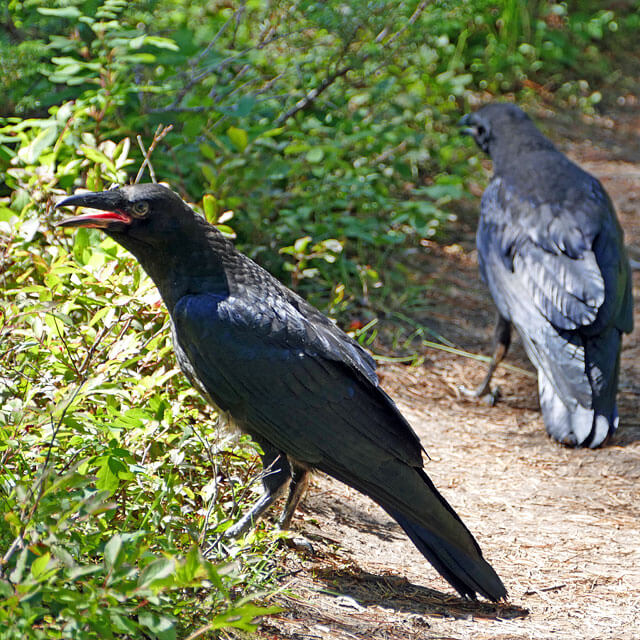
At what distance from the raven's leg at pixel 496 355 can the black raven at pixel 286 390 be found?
202 centimetres

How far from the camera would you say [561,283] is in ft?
15.1

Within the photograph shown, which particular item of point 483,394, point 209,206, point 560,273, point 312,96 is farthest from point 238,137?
point 483,394

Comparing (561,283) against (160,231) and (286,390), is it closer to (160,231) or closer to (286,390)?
(286,390)

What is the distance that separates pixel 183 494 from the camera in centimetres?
312

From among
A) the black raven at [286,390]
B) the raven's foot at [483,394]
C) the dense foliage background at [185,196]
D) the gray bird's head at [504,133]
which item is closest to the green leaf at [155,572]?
the dense foliage background at [185,196]

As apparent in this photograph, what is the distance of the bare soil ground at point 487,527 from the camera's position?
9.83 feet

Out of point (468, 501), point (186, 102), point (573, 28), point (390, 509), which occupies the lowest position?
point (468, 501)

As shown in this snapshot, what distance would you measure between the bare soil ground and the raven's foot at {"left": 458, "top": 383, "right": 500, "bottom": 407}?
43mm

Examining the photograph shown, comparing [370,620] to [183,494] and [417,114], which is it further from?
[417,114]

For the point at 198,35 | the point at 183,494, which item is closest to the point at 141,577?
the point at 183,494

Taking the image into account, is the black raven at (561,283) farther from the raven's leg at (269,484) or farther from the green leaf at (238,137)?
the raven's leg at (269,484)

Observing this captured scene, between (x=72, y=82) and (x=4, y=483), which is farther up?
(x=72, y=82)

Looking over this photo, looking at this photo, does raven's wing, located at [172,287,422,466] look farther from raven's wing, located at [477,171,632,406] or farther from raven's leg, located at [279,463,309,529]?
raven's wing, located at [477,171,632,406]

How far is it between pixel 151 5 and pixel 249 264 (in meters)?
2.57
